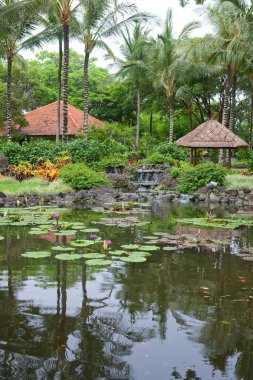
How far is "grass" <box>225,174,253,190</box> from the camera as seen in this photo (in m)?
18.4

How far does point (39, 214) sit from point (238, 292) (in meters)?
7.12

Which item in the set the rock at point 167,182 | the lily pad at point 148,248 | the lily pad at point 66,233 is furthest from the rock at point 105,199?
the lily pad at point 148,248

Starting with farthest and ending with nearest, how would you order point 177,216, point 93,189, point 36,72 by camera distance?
point 36,72, point 93,189, point 177,216

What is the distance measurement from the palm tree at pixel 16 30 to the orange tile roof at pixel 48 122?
6738 millimetres

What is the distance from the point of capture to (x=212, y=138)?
76.9 ft

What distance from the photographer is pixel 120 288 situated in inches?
230

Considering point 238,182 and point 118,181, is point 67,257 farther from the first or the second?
point 118,181

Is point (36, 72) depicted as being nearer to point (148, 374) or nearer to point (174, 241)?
point (174, 241)

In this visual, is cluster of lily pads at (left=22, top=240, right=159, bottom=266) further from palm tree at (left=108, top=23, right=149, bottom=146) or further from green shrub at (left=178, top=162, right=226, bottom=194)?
palm tree at (left=108, top=23, right=149, bottom=146)

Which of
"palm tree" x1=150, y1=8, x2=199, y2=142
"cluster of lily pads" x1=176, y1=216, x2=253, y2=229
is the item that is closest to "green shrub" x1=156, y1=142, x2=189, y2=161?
"palm tree" x1=150, y1=8, x2=199, y2=142

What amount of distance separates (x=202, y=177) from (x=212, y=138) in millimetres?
5099

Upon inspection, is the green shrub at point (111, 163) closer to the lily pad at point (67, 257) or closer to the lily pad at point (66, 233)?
the lily pad at point (66, 233)

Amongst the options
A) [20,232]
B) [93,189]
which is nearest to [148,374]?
[20,232]

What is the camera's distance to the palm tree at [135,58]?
103ft
